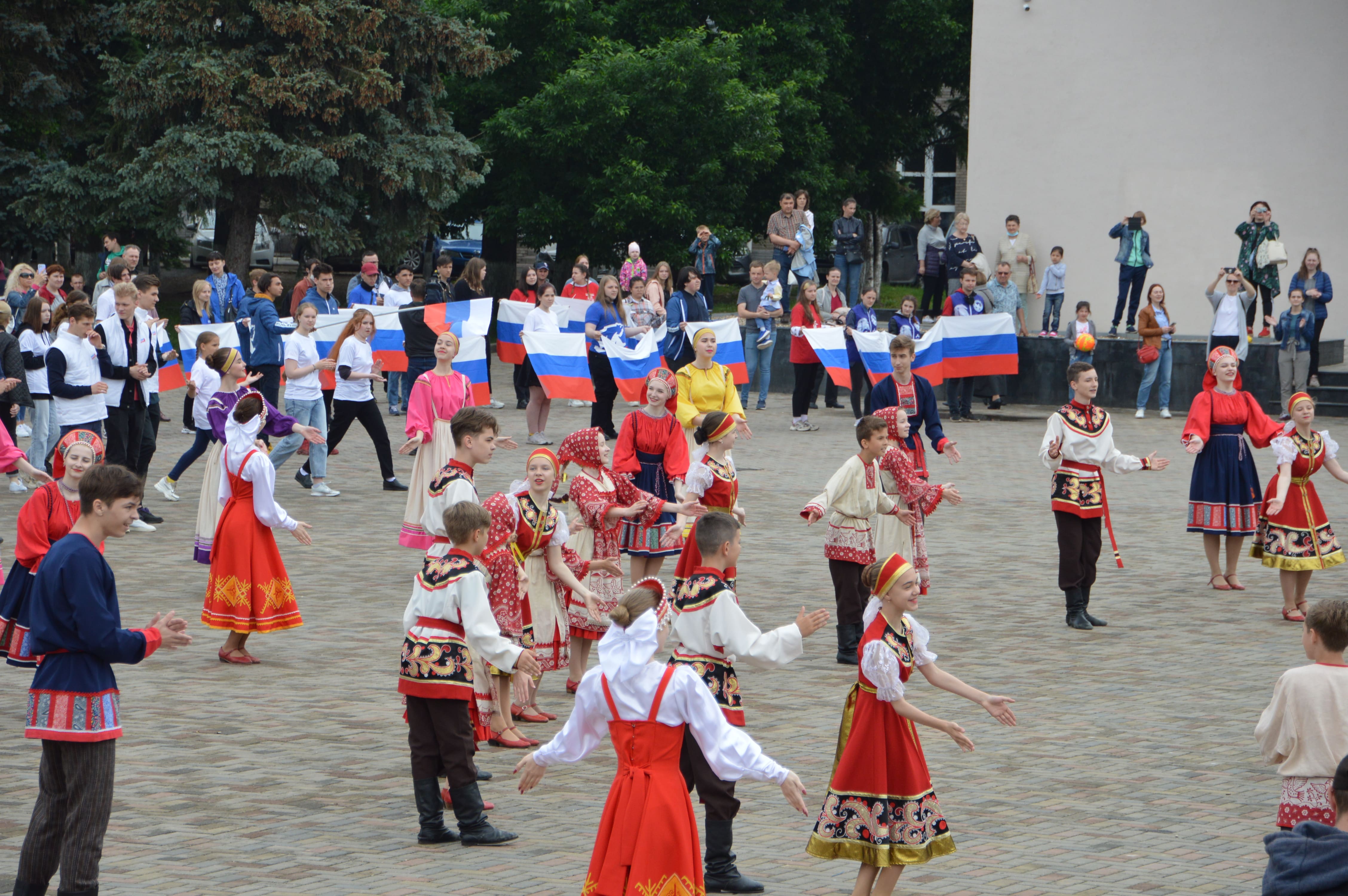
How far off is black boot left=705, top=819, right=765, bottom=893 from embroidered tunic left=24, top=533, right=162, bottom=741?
2247 millimetres

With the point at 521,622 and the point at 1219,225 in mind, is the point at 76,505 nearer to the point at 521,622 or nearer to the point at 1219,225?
the point at 521,622

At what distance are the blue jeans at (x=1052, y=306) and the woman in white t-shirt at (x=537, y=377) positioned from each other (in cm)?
885

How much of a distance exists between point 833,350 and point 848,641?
42.6 feet

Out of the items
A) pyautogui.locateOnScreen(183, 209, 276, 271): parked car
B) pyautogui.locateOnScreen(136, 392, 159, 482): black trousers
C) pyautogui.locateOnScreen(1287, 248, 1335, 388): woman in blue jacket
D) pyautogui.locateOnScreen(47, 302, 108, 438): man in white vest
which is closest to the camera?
pyautogui.locateOnScreen(47, 302, 108, 438): man in white vest

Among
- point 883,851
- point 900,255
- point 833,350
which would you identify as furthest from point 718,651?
point 900,255

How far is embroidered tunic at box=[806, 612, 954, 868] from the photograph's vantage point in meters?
5.85

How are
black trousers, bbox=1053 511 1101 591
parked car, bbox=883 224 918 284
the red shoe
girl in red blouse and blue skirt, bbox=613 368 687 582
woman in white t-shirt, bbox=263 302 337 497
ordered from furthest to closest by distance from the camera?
1. parked car, bbox=883 224 918 284
2. woman in white t-shirt, bbox=263 302 337 497
3. black trousers, bbox=1053 511 1101 591
4. girl in red blouse and blue skirt, bbox=613 368 687 582
5. the red shoe

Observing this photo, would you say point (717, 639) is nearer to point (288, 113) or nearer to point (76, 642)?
point (76, 642)

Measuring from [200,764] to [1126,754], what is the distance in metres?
4.64

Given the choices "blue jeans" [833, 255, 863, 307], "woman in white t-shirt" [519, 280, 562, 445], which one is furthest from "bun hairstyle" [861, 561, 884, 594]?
"blue jeans" [833, 255, 863, 307]

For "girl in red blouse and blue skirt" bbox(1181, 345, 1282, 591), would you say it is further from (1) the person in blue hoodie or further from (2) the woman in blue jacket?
(2) the woman in blue jacket

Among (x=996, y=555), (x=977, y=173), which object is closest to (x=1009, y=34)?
(x=977, y=173)

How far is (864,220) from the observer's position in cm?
4022

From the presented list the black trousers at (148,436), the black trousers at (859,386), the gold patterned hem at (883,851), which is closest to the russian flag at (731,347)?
the black trousers at (859,386)
